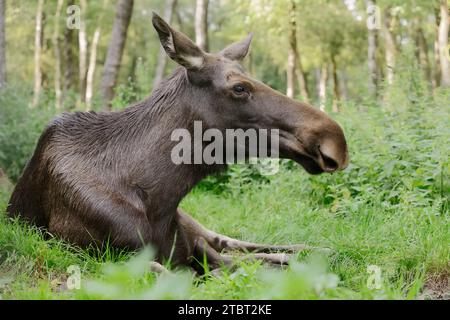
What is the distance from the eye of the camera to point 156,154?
499 cm

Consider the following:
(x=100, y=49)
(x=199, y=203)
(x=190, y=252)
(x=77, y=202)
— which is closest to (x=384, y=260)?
(x=190, y=252)

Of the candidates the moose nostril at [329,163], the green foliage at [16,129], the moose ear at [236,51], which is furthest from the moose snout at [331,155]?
the green foliage at [16,129]

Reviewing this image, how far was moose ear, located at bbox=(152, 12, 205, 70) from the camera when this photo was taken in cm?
476

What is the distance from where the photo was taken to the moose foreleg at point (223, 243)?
18.8 feet

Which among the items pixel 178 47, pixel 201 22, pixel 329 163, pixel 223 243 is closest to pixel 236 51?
pixel 178 47

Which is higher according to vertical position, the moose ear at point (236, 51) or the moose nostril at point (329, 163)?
the moose ear at point (236, 51)

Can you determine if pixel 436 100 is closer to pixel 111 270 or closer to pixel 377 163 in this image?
pixel 377 163

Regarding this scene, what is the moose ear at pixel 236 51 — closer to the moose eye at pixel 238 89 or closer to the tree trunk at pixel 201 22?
the moose eye at pixel 238 89

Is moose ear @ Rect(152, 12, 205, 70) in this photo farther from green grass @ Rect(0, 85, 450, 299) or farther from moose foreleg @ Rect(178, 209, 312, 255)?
green grass @ Rect(0, 85, 450, 299)

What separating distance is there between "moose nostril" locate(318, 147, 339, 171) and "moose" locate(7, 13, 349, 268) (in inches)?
0.4

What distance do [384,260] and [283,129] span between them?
4.51 feet

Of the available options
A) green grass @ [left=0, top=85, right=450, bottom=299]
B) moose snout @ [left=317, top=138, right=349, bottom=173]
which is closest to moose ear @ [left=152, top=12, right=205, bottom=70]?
moose snout @ [left=317, top=138, right=349, bottom=173]

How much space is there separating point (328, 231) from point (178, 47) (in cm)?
250

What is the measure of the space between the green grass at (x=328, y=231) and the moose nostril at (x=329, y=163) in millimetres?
741
